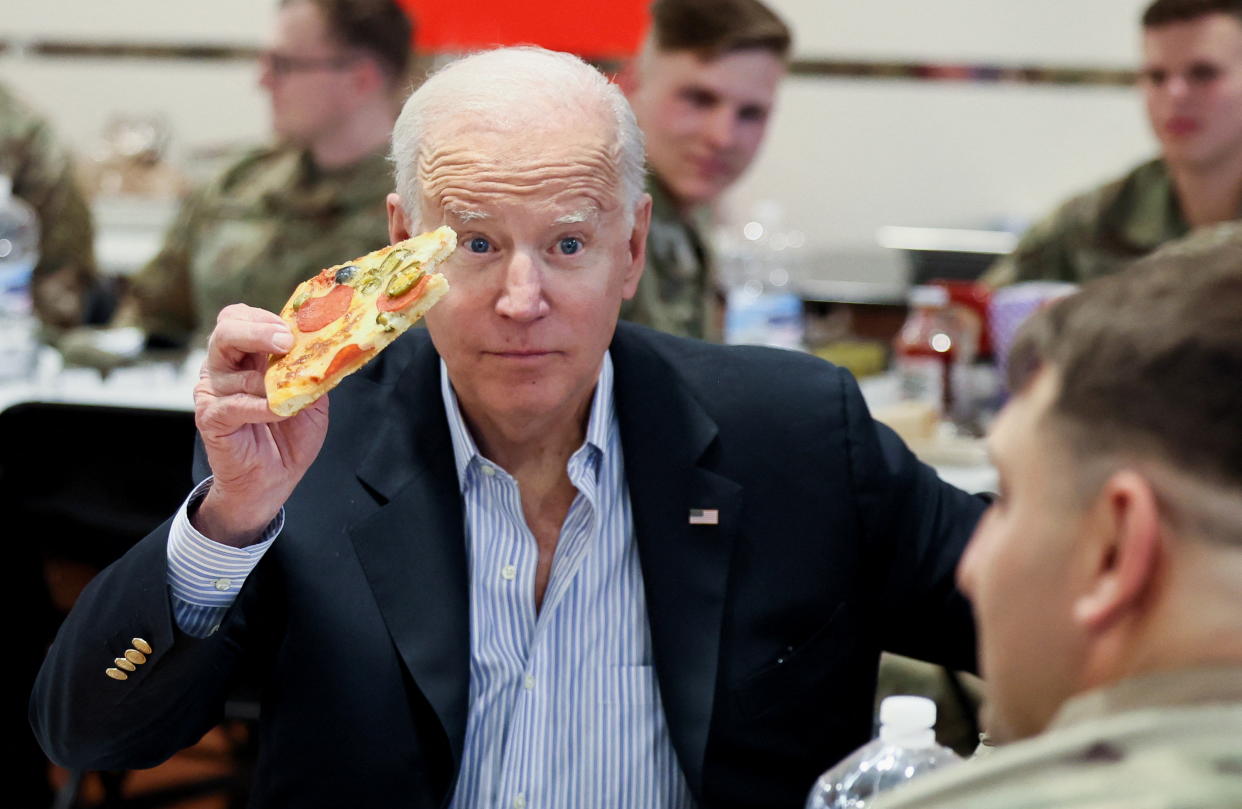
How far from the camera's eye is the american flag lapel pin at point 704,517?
168 centimetres

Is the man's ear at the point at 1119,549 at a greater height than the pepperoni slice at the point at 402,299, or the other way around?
the man's ear at the point at 1119,549

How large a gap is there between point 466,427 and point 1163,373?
3.29 ft

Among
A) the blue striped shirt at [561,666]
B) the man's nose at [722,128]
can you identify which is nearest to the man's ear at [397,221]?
the blue striped shirt at [561,666]

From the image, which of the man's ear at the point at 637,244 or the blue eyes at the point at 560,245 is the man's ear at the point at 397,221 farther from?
the man's ear at the point at 637,244

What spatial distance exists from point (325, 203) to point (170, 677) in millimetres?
2921

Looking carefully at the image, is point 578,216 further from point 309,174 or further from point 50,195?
point 50,195

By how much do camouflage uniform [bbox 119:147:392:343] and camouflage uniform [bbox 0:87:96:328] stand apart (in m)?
0.50

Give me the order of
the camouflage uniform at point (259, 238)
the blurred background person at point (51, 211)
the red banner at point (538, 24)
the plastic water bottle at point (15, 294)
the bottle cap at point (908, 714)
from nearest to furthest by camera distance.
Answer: the bottle cap at point (908, 714) < the plastic water bottle at point (15, 294) < the camouflage uniform at point (259, 238) < the blurred background person at point (51, 211) < the red banner at point (538, 24)

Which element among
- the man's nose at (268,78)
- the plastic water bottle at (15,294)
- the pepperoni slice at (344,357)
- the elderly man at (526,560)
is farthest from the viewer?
the man's nose at (268,78)

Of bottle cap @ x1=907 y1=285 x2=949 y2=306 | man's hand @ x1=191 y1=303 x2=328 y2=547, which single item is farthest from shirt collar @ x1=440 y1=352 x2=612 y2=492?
bottle cap @ x1=907 y1=285 x2=949 y2=306

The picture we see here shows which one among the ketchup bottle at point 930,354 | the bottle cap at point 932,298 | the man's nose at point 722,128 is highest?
the man's nose at point 722,128

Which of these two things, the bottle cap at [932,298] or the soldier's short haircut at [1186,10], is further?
the soldier's short haircut at [1186,10]

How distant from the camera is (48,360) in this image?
3.59 m

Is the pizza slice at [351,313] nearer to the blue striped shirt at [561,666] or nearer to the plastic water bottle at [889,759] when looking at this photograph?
the blue striped shirt at [561,666]
